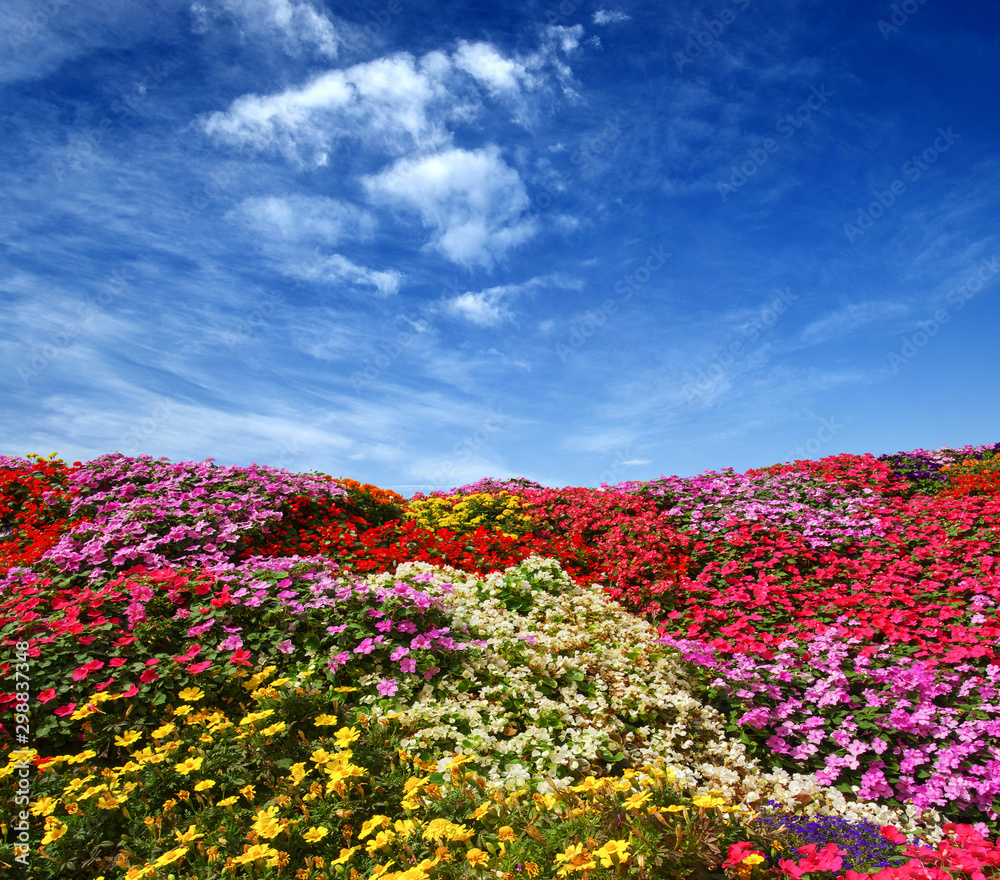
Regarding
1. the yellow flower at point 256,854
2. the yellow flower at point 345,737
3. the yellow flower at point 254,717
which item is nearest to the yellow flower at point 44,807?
the yellow flower at point 254,717

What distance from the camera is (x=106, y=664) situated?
189 inches

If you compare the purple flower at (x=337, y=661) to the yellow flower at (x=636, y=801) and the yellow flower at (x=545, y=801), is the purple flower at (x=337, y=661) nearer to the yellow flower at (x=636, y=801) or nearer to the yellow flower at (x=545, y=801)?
the yellow flower at (x=545, y=801)

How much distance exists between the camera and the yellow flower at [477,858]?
2738mm

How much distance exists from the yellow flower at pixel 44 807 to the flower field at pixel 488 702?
3cm

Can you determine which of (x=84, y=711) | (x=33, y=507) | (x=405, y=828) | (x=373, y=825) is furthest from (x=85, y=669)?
(x=33, y=507)

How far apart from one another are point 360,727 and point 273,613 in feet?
4.91

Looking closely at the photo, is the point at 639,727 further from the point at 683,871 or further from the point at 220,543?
the point at 220,543

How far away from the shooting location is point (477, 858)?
2742mm

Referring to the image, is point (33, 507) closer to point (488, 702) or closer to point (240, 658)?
point (240, 658)

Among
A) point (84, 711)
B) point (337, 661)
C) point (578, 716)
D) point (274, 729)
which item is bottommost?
point (578, 716)

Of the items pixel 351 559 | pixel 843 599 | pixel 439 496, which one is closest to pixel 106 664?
pixel 351 559

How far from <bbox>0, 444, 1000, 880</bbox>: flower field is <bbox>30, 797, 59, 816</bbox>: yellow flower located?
0.03 meters

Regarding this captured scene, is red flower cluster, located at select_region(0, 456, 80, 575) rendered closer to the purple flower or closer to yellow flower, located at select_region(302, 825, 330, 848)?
the purple flower

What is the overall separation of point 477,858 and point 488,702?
1958 millimetres
